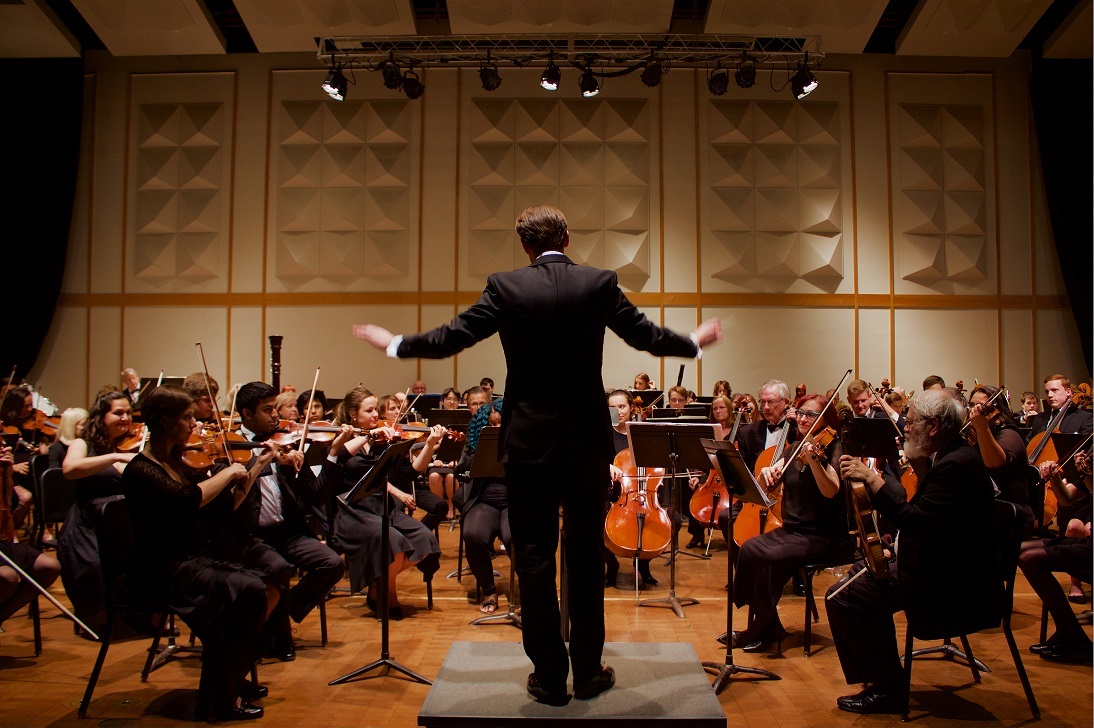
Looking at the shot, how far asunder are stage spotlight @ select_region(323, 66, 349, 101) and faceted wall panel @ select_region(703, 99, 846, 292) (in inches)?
178

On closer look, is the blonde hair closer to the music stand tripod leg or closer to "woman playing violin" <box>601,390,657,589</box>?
"woman playing violin" <box>601,390,657,589</box>

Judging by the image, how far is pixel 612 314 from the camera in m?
2.43

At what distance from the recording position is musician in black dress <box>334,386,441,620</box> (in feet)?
13.4

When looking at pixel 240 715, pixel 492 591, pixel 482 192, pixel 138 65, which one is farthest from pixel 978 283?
pixel 138 65

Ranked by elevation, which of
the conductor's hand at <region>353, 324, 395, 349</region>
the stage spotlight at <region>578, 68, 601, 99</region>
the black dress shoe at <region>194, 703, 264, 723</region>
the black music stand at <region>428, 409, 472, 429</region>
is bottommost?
the black dress shoe at <region>194, 703, 264, 723</region>

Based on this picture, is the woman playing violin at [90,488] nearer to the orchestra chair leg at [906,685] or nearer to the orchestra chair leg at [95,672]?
the orchestra chair leg at [95,672]

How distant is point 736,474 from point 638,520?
55.6 inches

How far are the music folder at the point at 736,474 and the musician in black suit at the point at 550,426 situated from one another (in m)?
1.01

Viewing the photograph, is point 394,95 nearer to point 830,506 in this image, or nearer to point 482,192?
point 482,192

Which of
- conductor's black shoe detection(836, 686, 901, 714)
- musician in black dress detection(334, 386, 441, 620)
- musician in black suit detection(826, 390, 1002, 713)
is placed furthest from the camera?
musician in black dress detection(334, 386, 441, 620)

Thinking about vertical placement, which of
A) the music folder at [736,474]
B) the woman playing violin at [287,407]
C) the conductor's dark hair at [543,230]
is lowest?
the music folder at [736,474]

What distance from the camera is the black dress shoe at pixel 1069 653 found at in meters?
3.55

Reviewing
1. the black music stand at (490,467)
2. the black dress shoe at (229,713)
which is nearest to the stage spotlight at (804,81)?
the black music stand at (490,467)

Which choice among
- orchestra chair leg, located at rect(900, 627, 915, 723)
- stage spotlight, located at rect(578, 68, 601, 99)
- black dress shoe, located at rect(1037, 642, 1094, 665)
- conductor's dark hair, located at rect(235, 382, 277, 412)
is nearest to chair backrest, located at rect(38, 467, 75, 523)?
conductor's dark hair, located at rect(235, 382, 277, 412)
